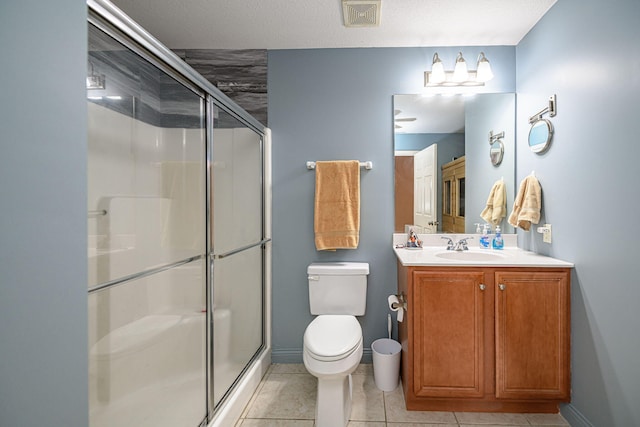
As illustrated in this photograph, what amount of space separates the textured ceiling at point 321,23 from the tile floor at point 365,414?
2345 mm

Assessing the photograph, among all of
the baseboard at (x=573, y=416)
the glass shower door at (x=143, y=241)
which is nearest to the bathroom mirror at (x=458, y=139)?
the baseboard at (x=573, y=416)

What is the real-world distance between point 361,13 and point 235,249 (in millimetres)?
1589

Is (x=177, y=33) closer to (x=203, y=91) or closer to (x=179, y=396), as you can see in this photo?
(x=203, y=91)

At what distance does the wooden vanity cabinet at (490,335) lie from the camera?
170 cm

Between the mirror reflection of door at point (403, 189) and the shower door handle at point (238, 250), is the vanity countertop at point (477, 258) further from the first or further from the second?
the shower door handle at point (238, 250)

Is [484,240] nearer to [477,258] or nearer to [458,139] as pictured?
[477,258]

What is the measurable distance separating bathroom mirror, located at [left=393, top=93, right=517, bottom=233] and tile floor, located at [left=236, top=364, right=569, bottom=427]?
1.16 metres

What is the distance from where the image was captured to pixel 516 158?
228 centimetres

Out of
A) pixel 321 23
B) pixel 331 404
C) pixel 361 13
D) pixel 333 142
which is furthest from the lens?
pixel 333 142

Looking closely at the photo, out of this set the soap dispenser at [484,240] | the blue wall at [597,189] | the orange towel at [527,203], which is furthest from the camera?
the soap dispenser at [484,240]

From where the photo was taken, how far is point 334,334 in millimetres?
1787

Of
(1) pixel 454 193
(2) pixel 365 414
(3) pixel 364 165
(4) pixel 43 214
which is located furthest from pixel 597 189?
(4) pixel 43 214

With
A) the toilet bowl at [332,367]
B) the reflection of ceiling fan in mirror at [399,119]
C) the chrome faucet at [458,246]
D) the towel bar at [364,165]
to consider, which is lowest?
the toilet bowl at [332,367]

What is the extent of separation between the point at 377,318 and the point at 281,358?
2.57 feet
